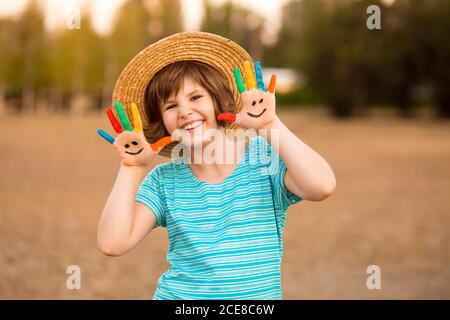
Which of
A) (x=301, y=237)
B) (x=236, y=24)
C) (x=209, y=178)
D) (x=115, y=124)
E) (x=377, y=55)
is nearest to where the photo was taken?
(x=115, y=124)

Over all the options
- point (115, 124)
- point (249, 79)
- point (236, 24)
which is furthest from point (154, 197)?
point (236, 24)

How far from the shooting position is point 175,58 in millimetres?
2389

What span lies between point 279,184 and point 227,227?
0.23 m

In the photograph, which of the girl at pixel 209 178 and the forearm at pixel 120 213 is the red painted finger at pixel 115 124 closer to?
the girl at pixel 209 178

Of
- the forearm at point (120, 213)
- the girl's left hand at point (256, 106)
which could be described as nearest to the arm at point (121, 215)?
the forearm at point (120, 213)

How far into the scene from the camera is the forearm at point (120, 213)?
207 centimetres

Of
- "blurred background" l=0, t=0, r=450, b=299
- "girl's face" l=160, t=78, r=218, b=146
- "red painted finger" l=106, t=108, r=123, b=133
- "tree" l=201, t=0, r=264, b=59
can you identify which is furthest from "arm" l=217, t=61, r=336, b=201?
"tree" l=201, t=0, r=264, b=59

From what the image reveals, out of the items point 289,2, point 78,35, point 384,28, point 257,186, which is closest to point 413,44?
point 384,28

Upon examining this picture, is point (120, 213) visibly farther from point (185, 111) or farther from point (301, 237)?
point (301, 237)

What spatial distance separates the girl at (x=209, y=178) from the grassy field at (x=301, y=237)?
2782 millimetres

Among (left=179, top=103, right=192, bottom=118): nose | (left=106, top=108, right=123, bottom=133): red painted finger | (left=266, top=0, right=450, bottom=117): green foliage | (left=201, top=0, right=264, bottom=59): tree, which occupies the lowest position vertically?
(left=106, top=108, right=123, bottom=133): red painted finger

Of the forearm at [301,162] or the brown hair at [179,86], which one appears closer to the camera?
the forearm at [301,162]

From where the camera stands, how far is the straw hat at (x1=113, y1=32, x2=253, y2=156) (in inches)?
94.2

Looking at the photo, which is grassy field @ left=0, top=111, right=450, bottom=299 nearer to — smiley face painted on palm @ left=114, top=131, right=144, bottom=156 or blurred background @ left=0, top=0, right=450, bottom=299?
blurred background @ left=0, top=0, right=450, bottom=299
